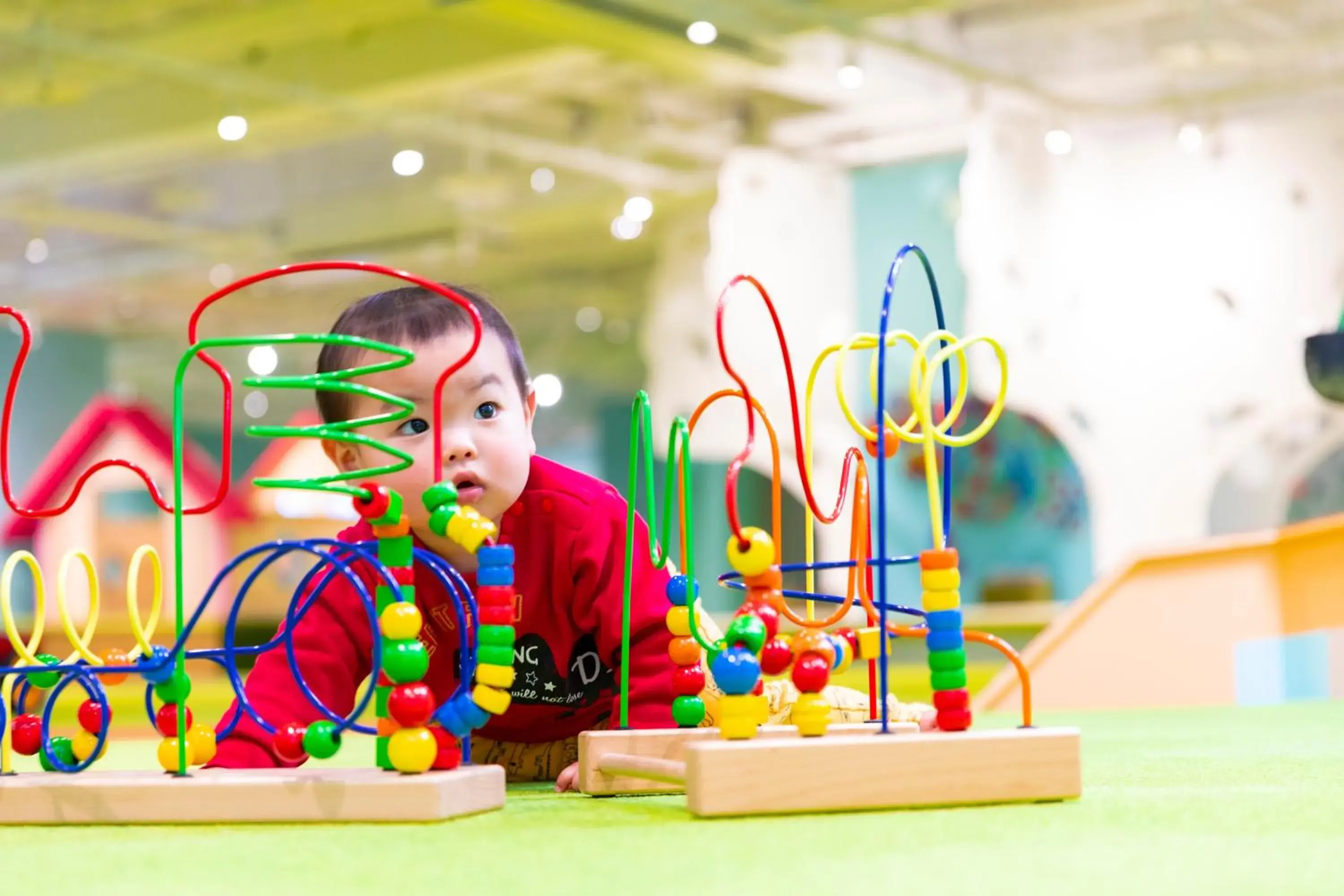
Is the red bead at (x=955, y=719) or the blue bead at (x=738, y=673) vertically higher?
the blue bead at (x=738, y=673)

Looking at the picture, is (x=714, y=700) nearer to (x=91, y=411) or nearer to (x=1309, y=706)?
(x=1309, y=706)

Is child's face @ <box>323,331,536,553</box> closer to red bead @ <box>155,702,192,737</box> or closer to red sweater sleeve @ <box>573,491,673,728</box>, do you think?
red sweater sleeve @ <box>573,491,673,728</box>

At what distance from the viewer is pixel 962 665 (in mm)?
1093

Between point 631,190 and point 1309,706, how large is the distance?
13.5 feet

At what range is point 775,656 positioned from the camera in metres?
1.09

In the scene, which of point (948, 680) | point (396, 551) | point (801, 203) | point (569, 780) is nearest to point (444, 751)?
point (396, 551)

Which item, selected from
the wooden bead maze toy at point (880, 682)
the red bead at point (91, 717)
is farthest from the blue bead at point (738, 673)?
the red bead at point (91, 717)

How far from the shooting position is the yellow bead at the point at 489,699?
3.59 ft

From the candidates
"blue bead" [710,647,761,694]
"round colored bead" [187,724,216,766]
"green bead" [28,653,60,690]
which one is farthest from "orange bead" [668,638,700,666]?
"green bead" [28,653,60,690]

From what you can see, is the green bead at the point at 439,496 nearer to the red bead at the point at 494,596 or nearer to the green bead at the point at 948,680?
the red bead at the point at 494,596

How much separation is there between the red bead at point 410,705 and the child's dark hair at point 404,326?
0.30 meters

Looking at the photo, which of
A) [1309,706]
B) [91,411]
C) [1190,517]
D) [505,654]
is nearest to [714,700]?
[505,654]

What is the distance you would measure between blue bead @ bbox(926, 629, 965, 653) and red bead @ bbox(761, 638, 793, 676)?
0.10 m

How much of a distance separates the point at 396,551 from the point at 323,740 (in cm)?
14
